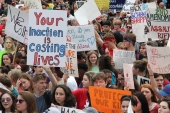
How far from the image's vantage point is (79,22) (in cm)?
1602

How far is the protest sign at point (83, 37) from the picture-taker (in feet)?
45.4

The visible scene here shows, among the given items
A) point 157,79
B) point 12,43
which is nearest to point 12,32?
point 12,43

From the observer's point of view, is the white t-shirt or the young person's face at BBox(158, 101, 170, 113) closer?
the young person's face at BBox(158, 101, 170, 113)

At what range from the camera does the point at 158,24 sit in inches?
558

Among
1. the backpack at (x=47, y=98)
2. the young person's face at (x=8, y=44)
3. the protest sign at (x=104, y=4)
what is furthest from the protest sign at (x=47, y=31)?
the protest sign at (x=104, y=4)

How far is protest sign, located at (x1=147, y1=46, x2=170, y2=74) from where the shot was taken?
1121cm

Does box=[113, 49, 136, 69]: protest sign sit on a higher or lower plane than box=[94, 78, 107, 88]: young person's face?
higher

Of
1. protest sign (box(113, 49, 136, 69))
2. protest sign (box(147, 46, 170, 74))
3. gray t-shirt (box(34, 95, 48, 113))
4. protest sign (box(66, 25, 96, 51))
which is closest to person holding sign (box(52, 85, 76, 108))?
gray t-shirt (box(34, 95, 48, 113))

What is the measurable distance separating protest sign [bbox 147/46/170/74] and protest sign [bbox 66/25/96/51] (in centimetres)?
257

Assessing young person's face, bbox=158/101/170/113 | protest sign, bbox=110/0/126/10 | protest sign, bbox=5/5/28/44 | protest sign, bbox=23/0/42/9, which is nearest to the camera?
young person's face, bbox=158/101/170/113

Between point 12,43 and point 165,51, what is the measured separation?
505 centimetres

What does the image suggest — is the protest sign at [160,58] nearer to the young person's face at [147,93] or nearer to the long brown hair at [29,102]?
the young person's face at [147,93]

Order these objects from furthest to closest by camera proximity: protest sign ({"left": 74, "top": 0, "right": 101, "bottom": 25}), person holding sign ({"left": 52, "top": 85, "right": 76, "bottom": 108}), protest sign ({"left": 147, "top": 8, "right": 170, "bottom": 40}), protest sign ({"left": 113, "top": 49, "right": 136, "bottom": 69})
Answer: protest sign ({"left": 74, "top": 0, "right": 101, "bottom": 25}), protest sign ({"left": 147, "top": 8, "right": 170, "bottom": 40}), protest sign ({"left": 113, "top": 49, "right": 136, "bottom": 69}), person holding sign ({"left": 52, "top": 85, "right": 76, "bottom": 108})

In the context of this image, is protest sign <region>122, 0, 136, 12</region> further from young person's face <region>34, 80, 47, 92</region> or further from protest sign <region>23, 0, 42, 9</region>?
young person's face <region>34, 80, 47, 92</region>
